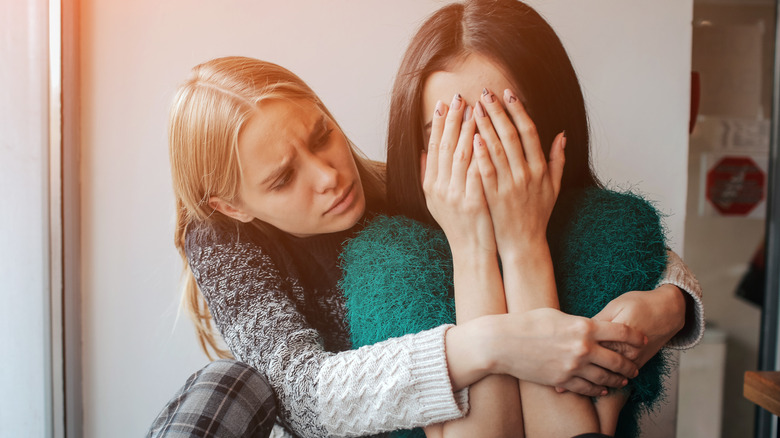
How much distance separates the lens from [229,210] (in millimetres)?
759

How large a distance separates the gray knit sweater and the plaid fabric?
2 cm

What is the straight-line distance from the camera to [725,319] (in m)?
0.93

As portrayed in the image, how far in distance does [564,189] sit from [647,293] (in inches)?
7.0

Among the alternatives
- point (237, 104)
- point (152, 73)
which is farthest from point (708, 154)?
point (152, 73)

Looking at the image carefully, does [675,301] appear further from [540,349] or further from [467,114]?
[467,114]

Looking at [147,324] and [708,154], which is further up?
[708,154]

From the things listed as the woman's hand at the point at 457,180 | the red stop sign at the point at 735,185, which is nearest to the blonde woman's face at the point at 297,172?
the woman's hand at the point at 457,180

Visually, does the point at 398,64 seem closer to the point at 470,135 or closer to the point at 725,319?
the point at 470,135

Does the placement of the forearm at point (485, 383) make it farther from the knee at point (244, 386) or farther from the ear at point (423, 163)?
the knee at point (244, 386)

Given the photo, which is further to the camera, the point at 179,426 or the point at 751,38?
the point at 751,38

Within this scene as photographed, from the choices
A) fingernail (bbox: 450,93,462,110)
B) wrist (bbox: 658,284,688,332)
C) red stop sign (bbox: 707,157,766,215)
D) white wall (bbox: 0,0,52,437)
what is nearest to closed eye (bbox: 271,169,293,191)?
fingernail (bbox: 450,93,462,110)

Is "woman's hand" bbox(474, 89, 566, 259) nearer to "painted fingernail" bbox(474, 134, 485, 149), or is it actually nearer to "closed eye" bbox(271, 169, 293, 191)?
"painted fingernail" bbox(474, 134, 485, 149)

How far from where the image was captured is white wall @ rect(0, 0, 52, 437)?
32.5 inches

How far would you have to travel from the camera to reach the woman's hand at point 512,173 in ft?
2.25
